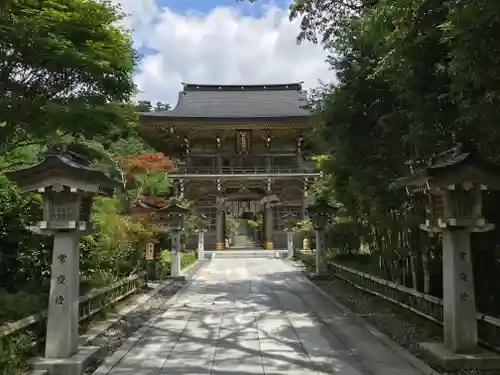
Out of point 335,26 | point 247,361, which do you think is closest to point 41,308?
point 247,361

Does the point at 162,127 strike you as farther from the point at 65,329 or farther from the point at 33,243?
the point at 65,329

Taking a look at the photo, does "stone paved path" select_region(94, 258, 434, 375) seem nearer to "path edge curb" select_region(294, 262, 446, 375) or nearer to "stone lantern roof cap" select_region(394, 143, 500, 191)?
"path edge curb" select_region(294, 262, 446, 375)

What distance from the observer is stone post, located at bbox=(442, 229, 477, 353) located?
5.19 m

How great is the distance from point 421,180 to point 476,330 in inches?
66.0

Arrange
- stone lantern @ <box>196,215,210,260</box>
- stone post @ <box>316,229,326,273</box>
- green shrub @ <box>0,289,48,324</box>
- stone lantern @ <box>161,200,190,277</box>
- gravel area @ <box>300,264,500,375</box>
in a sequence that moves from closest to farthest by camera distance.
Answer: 1. green shrub @ <box>0,289,48,324</box>
2. gravel area @ <box>300,264,500,375</box>
3. stone lantern @ <box>161,200,190,277</box>
4. stone post @ <box>316,229,326,273</box>
5. stone lantern @ <box>196,215,210,260</box>

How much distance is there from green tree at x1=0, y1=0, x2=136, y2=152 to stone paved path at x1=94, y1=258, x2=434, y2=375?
321 cm

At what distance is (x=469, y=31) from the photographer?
3.86m

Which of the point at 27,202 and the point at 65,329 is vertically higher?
the point at 27,202

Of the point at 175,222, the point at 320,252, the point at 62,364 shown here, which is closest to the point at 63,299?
the point at 62,364

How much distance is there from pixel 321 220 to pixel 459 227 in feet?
30.7

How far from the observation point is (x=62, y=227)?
530 cm

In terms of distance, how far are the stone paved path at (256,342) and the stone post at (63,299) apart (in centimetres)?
49

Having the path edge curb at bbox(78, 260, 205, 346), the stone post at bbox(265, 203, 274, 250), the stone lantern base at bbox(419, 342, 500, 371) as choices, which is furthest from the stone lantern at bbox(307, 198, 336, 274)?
the stone post at bbox(265, 203, 274, 250)

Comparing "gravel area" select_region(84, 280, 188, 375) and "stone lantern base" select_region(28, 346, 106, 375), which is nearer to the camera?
"stone lantern base" select_region(28, 346, 106, 375)
